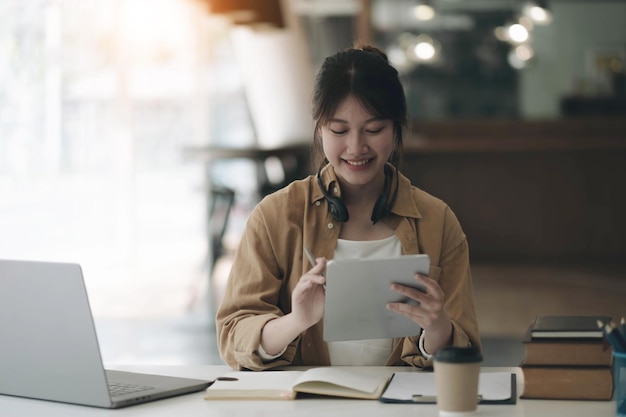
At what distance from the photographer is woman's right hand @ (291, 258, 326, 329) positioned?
1.85 meters

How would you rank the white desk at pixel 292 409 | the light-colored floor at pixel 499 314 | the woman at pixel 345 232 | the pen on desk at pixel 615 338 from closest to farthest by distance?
the pen on desk at pixel 615 338 → the white desk at pixel 292 409 → the woman at pixel 345 232 → the light-colored floor at pixel 499 314

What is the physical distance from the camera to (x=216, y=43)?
9430 millimetres

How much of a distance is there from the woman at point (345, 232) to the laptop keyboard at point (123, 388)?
0.26 meters

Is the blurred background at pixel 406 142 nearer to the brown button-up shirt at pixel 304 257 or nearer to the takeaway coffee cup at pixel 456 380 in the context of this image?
the brown button-up shirt at pixel 304 257

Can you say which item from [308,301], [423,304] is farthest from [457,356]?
[308,301]

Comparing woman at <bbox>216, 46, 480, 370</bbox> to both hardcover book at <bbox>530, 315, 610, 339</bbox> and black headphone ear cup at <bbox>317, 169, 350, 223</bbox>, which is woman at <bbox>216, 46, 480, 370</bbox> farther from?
hardcover book at <bbox>530, 315, 610, 339</bbox>

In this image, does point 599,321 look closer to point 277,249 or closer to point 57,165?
point 277,249

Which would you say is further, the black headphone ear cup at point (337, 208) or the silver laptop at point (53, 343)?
the black headphone ear cup at point (337, 208)

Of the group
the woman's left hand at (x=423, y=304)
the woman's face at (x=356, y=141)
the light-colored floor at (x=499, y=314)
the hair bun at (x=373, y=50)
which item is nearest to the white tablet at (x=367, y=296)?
the woman's left hand at (x=423, y=304)

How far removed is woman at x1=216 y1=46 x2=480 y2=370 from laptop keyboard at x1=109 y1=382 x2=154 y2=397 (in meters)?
0.26

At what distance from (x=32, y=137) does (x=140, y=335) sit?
6.77ft

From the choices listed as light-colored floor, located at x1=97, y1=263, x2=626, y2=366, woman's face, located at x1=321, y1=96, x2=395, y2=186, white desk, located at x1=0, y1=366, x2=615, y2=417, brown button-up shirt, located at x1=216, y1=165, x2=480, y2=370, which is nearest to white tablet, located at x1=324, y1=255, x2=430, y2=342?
white desk, located at x1=0, y1=366, x2=615, y2=417

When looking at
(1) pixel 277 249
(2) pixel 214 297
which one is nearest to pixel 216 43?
(2) pixel 214 297

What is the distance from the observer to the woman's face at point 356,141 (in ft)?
Result: 6.72
